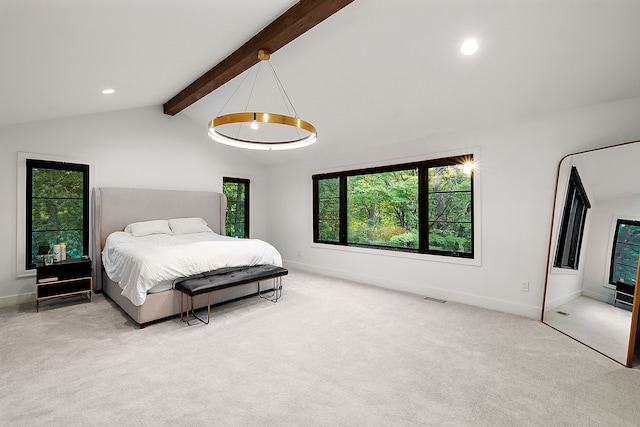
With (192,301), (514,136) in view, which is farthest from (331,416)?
(514,136)

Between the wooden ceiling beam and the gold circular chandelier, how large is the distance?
137mm

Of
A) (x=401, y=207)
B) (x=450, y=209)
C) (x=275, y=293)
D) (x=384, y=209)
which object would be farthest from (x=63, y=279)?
(x=450, y=209)

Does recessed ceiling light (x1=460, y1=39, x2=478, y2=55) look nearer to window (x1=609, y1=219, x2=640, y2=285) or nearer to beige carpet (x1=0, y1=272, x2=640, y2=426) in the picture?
window (x1=609, y1=219, x2=640, y2=285)

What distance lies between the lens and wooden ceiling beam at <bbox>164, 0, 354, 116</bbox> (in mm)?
2342

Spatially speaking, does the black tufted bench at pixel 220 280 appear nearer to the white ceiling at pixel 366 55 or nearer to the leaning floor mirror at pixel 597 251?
the white ceiling at pixel 366 55

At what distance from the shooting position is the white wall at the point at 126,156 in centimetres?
377

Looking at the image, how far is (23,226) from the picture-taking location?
12.7ft

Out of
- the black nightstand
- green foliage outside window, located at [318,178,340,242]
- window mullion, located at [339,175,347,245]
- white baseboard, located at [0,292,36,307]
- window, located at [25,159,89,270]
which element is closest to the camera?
the black nightstand

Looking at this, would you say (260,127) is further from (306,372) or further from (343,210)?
(306,372)

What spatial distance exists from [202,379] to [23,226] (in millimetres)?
3596

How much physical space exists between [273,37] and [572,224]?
343 cm

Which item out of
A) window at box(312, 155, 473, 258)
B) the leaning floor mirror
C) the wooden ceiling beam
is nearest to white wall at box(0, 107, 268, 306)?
the wooden ceiling beam

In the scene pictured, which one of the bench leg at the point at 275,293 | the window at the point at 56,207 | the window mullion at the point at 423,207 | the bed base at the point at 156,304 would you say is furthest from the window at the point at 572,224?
the window at the point at 56,207

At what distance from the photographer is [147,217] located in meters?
4.92
